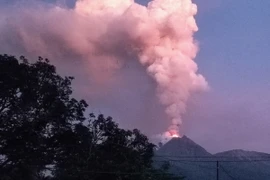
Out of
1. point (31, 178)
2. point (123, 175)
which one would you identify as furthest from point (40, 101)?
point (123, 175)

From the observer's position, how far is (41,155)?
1700 inches

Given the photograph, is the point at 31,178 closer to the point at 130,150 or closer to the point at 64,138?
the point at 64,138

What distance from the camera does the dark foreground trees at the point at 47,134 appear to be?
139ft

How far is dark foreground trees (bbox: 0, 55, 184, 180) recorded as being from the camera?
4247cm

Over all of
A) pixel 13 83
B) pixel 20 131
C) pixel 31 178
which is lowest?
pixel 31 178

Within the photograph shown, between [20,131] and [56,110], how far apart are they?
308 cm

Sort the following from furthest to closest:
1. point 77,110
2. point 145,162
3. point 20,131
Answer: point 145,162 < point 77,110 < point 20,131

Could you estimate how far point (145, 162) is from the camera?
49.6m

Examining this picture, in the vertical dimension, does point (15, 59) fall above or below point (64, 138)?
above

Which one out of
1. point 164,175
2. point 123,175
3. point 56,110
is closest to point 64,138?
point 56,110

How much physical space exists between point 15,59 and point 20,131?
5001 millimetres

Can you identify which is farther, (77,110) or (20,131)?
(77,110)

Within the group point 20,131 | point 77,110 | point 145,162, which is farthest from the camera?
point 145,162

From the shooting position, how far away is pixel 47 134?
43.8 metres
